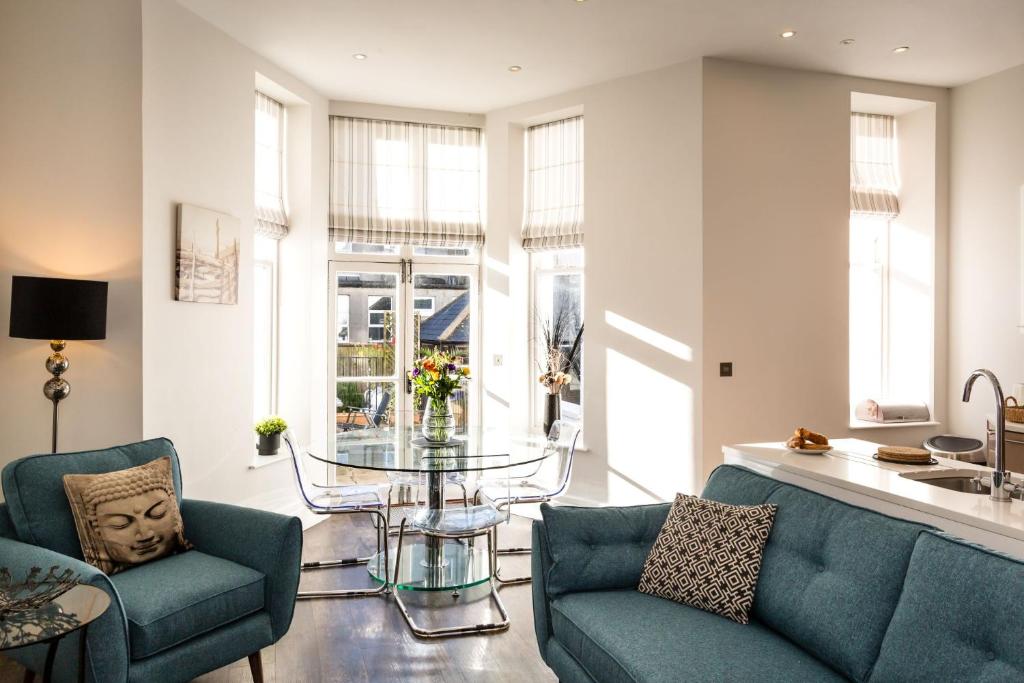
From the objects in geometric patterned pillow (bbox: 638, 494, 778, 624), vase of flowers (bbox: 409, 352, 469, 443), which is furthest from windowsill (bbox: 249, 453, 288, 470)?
geometric patterned pillow (bbox: 638, 494, 778, 624)

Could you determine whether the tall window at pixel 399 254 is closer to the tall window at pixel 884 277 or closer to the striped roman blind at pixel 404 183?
the striped roman blind at pixel 404 183

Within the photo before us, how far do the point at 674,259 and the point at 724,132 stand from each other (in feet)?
2.92

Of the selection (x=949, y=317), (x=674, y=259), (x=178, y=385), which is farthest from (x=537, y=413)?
(x=949, y=317)

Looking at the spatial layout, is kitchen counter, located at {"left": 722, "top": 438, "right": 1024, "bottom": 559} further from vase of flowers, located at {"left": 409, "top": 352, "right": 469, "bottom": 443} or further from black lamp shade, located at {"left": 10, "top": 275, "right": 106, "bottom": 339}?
black lamp shade, located at {"left": 10, "top": 275, "right": 106, "bottom": 339}

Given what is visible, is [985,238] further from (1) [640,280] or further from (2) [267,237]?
(2) [267,237]

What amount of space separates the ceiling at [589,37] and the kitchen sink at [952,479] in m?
2.62

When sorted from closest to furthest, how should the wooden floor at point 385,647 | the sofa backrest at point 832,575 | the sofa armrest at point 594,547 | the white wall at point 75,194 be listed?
1. the sofa backrest at point 832,575
2. the sofa armrest at point 594,547
3. the wooden floor at point 385,647
4. the white wall at point 75,194

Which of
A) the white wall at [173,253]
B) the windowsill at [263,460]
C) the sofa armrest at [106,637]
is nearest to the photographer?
the sofa armrest at [106,637]

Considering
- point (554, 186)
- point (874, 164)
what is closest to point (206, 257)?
point (554, 186)

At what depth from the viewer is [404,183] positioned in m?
6.01

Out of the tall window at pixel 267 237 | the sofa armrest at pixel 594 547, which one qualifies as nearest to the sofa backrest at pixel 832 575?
the sofa armrest at pixel 594 547

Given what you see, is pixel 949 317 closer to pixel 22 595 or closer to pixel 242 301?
pixel 242 301

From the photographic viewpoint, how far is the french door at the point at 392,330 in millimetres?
5906

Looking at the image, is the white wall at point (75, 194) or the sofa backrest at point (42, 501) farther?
the white wall at point (75, 194)
